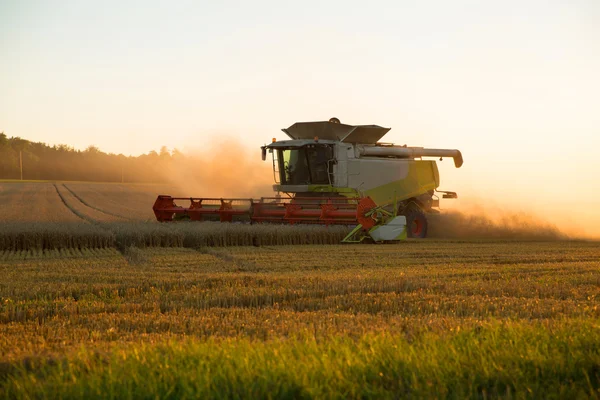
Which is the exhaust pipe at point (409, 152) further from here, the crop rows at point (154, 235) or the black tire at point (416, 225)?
the crop rows at point (154, 235)

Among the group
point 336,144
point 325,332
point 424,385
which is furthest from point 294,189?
point 424,385

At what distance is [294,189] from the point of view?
19016 millimetres

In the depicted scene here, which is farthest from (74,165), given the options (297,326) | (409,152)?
(297,326)

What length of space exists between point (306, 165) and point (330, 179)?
0.83 m

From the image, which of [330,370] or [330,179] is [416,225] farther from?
[330,370]

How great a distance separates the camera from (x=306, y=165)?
18.9m

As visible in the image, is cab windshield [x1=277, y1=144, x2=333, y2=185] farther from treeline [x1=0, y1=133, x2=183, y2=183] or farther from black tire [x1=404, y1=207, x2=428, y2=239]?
treeline [x1=0, y1=133, x2=183, y2=183]

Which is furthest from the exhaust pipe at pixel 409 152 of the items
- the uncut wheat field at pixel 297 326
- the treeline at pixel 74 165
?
the treeline at pixel 74 165

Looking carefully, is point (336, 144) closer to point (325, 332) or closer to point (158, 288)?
point (158, 288)

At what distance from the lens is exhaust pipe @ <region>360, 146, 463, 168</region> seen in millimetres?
19281

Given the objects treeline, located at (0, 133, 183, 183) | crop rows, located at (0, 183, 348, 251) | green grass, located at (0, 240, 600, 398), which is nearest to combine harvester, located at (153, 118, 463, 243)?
crop rows, located at (0, 183, 348, 251)

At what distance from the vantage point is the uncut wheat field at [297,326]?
379 cm

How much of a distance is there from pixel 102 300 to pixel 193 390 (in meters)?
3.89

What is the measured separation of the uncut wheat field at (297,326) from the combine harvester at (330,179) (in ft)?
17.1
